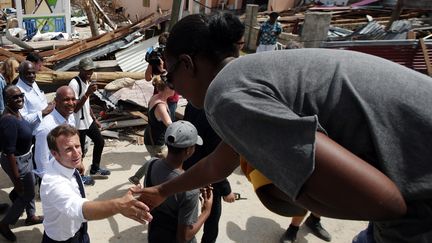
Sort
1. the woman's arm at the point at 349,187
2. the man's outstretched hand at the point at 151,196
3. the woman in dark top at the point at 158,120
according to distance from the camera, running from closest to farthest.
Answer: the woman's arm at the point at 349,187 → the man's outstretched hand at the point at 151,196 → the woman in dark top at the point at 158,120

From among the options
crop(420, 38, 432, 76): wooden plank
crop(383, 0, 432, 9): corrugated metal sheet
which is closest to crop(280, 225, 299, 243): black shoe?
crop(420, 38, 432, 76): wooden plank

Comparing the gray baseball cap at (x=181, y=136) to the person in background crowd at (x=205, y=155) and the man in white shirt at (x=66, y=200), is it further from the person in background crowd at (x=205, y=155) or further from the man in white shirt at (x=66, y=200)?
the man in white shirt at (x=66, y=200)

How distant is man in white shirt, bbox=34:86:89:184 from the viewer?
3805mm

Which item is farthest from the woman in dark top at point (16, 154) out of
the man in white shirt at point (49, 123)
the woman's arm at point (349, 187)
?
the woman's arm at point (349, 187)

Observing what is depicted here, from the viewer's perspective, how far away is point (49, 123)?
3848mm

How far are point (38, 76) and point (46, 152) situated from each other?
4.48m

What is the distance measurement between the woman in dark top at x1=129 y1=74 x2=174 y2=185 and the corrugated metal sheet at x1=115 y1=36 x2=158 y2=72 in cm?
540

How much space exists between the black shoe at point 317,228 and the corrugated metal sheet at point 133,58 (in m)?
6.65

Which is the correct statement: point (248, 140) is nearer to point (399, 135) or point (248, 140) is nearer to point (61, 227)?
point (399, 135)

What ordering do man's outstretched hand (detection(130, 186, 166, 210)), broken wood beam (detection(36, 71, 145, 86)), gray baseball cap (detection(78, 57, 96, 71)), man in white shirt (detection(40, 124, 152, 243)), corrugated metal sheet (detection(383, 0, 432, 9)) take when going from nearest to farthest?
1. man's outstretched hand (detection(130, 186, 166, 210))
2. man in white shirt (detection(40, 124, 152, 243))
3. gray baseball cap (detection(78, 57, 96, 71))
4. broken wood beam (detection(36, 71, 145, 86))
5. corrugated metal sheet (detection(383, 0, 432, 9))

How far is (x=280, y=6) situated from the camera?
2328 cm

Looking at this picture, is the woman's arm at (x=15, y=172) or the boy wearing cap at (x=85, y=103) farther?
the boy wearing cap at (x=85, y=103)

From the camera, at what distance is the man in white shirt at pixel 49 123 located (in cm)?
380

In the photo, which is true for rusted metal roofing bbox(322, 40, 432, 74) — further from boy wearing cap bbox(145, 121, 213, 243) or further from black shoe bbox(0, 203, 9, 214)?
black shoe bbox(0, 203, 9, 214)
